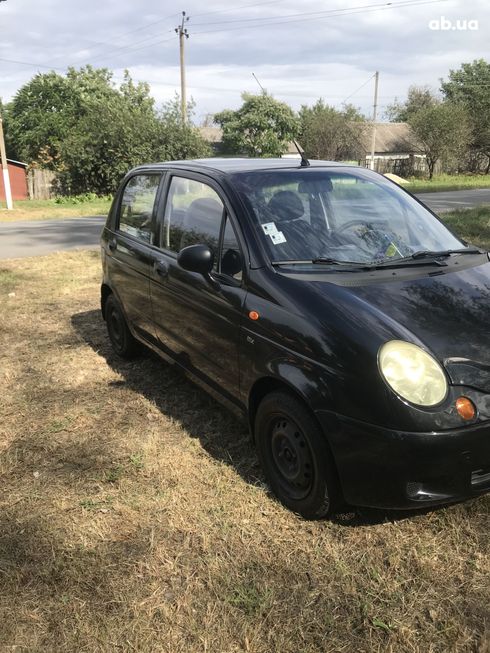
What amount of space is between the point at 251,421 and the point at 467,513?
3.92ft

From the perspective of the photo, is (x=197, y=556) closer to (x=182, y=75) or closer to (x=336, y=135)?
(x=182, y=75)

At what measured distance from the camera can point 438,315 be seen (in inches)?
102

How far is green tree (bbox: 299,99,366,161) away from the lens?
166 feet

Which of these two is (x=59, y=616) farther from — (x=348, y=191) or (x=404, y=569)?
(x=348, y=191)

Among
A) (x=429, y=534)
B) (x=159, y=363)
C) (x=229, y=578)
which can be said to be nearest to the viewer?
(x=229, y=578)

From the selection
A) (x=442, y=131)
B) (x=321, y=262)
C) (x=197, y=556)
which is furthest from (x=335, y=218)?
(x=442, y=131)

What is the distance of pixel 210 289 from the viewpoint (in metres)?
3.30

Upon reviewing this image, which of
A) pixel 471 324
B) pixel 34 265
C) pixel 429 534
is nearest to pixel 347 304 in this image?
pixel 471 324

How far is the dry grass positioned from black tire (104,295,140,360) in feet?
3.42

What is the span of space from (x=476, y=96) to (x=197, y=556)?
6189cm

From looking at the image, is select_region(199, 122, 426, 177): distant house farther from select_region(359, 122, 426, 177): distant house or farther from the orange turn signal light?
the orange turn signal light

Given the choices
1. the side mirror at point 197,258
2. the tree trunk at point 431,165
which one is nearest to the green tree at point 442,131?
the tree trunk at point 431,165

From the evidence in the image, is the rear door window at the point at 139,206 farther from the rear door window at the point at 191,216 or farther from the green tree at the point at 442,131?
the green tree at the point at 442,131

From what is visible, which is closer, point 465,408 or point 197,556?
point 465,408
